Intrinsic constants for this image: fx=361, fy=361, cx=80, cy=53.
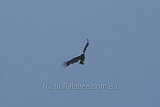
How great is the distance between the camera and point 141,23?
1.55 metres

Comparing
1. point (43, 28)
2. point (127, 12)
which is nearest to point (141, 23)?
point (127, 12)

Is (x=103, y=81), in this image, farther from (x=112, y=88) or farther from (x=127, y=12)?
(x=127, y=12)

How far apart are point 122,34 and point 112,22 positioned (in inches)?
2.6

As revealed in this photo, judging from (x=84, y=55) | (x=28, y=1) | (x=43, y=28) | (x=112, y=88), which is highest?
(x=28, y=1)

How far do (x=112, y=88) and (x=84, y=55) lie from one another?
18cm

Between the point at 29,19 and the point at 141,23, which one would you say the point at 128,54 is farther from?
the point at 29,19

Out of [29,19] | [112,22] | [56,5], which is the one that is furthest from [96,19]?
[29,19]

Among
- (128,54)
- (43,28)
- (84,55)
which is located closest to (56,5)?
(43,28)

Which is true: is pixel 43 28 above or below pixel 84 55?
above

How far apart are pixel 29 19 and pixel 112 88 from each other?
0.45m

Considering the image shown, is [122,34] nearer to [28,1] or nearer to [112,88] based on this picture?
[112,88]

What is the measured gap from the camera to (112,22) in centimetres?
154

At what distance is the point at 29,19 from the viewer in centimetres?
152

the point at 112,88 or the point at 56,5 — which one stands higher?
the point at 56,5
